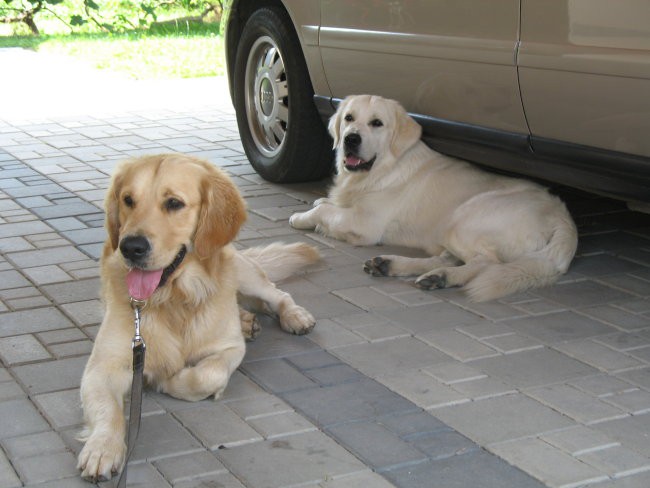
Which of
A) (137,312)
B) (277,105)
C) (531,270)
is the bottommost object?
(531,270)

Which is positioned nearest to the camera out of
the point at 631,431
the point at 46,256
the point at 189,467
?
the point at 189,467

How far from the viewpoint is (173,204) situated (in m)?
3.73

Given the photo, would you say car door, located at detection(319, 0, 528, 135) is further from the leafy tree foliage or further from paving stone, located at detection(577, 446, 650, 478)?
the leafy tree foliage

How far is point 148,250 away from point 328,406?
882 millimetres

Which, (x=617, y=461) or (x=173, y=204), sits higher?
(x=173, y=204)

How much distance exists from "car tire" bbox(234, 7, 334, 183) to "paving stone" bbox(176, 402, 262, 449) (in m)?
3.47

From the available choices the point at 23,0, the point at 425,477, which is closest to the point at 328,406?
the point at 425,477

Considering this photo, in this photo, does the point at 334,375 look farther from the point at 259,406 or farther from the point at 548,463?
the point at 548,463

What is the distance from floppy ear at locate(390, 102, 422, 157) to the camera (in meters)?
5.91

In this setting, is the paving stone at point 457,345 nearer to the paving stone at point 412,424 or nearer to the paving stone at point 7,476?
the paving stone at point 412,424

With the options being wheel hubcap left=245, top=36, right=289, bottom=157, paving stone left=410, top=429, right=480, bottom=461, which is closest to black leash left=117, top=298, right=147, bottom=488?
paving stone left=410, top=429, right=480, bottom=461

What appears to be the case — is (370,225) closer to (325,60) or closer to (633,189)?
(325,60)

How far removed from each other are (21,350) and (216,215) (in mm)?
1143

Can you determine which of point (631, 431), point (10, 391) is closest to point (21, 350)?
point (10, 391)
